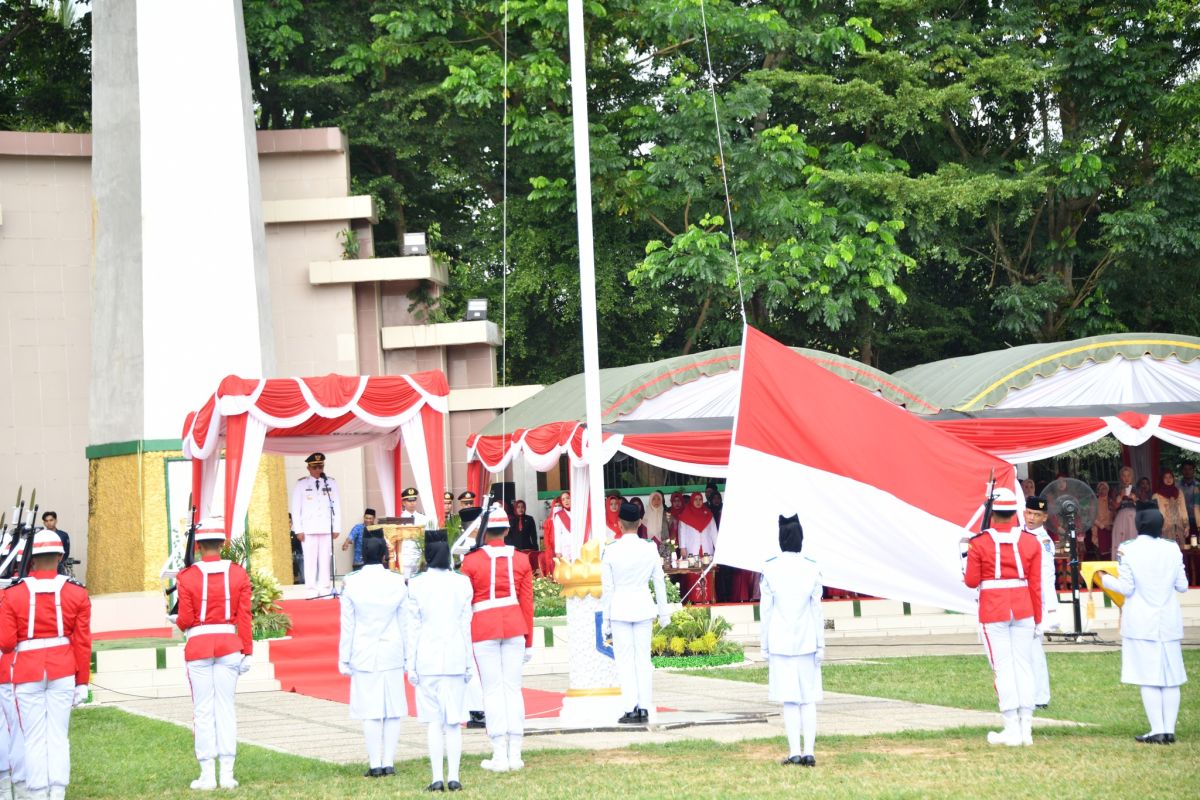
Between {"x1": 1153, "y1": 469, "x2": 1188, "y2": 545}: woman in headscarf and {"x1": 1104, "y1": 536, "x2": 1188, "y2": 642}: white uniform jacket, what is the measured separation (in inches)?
485

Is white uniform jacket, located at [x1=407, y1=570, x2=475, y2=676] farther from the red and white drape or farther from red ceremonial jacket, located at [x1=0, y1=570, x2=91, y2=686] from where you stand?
the red and white drape

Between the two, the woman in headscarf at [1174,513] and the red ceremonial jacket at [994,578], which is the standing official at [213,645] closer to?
the red ceremonial jacket at [994,578]

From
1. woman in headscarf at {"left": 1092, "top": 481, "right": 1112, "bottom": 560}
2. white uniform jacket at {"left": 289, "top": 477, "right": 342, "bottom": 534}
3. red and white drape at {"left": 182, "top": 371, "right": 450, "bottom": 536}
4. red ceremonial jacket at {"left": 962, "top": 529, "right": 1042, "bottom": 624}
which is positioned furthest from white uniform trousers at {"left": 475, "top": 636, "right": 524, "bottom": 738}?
woman in headscarf at {"left": 1092, "top": 481, "right": 1112, "bottom": 560}

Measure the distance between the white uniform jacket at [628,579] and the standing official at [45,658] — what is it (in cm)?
414

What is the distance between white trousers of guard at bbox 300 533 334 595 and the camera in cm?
2184

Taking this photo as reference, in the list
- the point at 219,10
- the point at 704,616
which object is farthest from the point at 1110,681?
the point at 219,10

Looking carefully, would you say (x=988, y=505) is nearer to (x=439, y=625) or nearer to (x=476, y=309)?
(x=439, y=625)

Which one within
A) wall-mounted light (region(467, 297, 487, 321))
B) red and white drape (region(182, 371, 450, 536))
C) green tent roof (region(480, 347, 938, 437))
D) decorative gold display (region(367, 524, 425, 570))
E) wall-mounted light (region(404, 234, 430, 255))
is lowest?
decorative gold display (region(367, 524, 425, 570))

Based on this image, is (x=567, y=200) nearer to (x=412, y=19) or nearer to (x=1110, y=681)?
(x=412, y=19)

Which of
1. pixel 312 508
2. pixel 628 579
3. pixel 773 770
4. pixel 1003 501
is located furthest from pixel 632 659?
pixel 312 508

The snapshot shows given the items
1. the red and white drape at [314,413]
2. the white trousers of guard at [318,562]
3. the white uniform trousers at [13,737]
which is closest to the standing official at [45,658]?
the white uniform trousers at [13,737]

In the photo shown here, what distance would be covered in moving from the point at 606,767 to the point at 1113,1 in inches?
889

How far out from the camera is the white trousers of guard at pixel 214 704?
1060cm

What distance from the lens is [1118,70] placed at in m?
28.2
